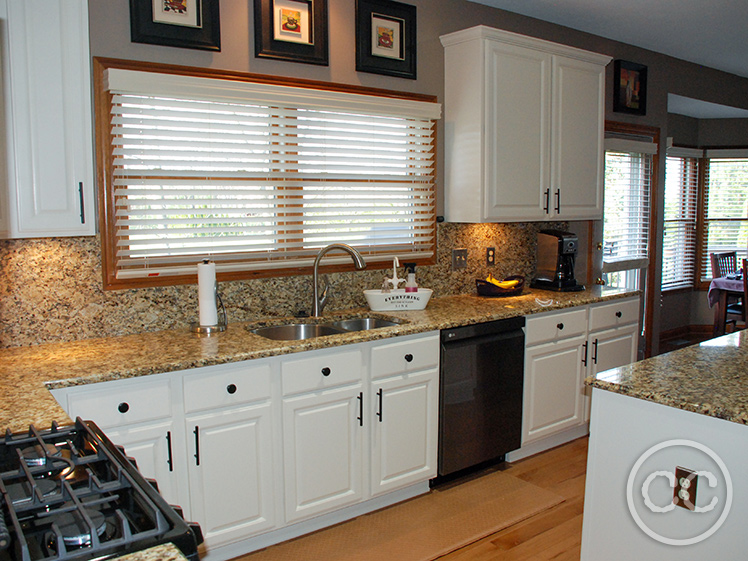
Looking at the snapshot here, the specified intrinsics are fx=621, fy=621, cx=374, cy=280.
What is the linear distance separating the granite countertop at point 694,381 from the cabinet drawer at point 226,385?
49.8 inches

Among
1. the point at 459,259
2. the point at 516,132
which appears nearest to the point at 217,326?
the point at 459,259

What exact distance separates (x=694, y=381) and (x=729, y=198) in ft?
20.0

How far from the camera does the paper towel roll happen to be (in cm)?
273

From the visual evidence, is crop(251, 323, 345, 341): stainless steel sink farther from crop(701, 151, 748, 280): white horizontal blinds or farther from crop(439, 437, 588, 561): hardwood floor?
crop(701, 151, 748, 280): white horizontal blinds

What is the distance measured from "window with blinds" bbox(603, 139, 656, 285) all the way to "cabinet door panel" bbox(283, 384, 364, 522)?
2955 mm

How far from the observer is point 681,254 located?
23.4ft

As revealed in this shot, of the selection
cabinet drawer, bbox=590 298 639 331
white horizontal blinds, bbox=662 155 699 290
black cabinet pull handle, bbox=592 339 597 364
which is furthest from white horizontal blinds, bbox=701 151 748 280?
black cabinet pull handle, bbox=592 339 597 364

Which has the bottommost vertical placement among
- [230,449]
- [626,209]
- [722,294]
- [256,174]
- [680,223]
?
[230,449]

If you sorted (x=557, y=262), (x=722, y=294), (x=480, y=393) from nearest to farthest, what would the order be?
(x=480, y=393) < (x=557, y=262) < (x=722, y=294)

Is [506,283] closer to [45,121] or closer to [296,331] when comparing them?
[296,331]

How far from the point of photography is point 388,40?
352cm

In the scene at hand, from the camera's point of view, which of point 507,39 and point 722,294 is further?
point 722,294

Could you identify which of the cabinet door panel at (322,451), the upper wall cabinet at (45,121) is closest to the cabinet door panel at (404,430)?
the cabinet door panel at (322,451)

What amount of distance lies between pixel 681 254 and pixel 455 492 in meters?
5.17
